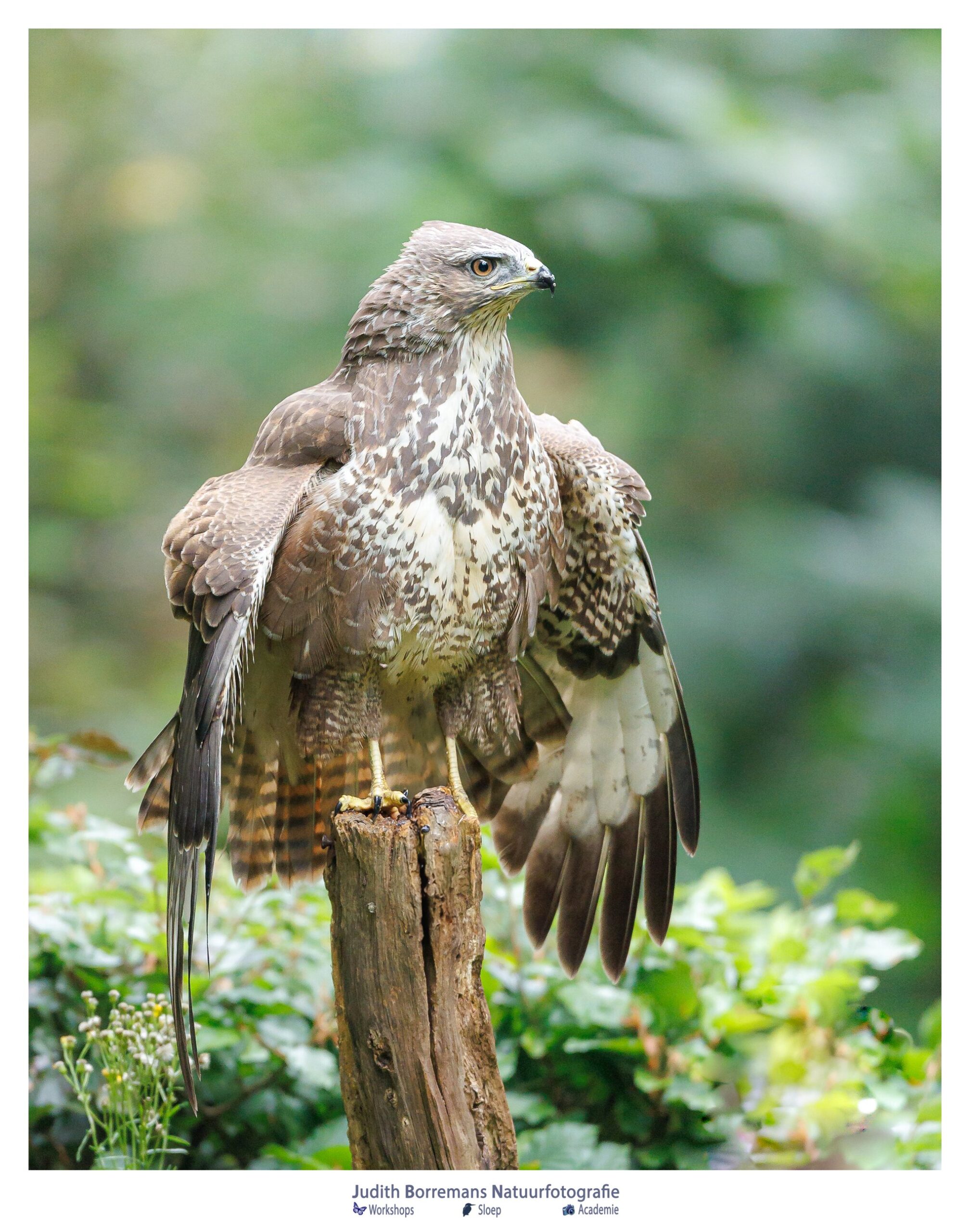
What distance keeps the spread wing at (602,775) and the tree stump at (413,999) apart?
0.69 m

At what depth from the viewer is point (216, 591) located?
252 centimetres

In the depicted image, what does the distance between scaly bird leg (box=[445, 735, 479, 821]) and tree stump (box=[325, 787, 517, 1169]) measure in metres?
0.19

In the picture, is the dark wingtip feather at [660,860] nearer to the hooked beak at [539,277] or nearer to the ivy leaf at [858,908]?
the ivy leaf at [858,908]

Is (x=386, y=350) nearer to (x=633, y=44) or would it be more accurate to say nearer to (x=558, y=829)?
(x=558, y=829)

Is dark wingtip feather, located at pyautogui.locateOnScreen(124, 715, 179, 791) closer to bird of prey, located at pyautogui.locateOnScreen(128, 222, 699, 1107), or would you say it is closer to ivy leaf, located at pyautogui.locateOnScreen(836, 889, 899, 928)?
bird of prey, located at pyautogui.locateOnScreen(128, 222, 699, 1107)

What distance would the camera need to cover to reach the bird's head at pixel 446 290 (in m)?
2.74

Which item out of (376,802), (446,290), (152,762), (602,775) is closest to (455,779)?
(376,802)

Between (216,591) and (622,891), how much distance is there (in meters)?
1.45

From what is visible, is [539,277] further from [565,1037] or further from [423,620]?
[565,1037]

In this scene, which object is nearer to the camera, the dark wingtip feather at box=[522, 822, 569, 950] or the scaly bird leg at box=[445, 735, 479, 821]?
the scaly bird leg at box=[445, 735, 479, 821]

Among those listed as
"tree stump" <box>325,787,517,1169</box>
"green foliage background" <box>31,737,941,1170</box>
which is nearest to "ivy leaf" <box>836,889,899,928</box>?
"green foliage background" <box>31,737,941,1170</box>

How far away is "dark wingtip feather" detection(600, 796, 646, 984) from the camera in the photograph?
3279mm

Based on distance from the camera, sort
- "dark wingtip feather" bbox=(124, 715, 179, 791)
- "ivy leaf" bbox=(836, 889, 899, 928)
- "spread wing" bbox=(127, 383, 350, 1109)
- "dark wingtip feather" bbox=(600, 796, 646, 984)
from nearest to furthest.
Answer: "spread wing" bbox=(127, 383, 350, 1109) < "dark wingtip feather" bbox=(124, 715, 179, 791) < "dark wingtip feather" bbox=(600, 796, 646, 984) < "ivy leaf" bbox=(836, 889, 899, 928)
